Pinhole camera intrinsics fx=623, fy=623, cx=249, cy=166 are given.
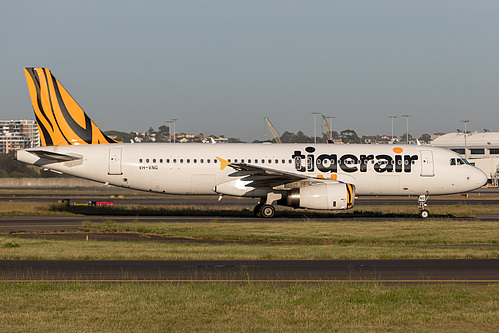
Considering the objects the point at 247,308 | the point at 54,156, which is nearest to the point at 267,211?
the point at 54,156

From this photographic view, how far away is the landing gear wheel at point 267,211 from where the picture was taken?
1399 inches

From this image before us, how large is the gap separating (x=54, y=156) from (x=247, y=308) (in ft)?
85.3

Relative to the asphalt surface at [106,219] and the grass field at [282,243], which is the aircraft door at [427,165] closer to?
the asphalt surface at [106,219]

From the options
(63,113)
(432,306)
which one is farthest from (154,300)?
(63,113)

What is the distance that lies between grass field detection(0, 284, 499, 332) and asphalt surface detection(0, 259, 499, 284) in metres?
1.25

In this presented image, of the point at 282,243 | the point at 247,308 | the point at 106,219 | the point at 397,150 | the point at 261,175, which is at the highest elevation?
the point at 397,150

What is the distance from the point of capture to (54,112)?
3666 cm

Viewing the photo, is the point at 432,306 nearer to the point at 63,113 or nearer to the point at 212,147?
the point at 212,147

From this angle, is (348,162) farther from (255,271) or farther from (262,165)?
(255,271)

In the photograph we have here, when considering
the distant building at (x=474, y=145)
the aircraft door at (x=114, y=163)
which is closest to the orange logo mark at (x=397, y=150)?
the aircraft door at (x=114, y=163)

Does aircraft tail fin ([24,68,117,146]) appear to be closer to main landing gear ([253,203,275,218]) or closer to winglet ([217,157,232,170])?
winglet ([217,157,232,170])

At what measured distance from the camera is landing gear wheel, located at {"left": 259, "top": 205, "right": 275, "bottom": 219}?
1399 inches

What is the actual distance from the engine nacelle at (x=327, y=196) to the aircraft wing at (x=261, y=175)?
2.74 ft

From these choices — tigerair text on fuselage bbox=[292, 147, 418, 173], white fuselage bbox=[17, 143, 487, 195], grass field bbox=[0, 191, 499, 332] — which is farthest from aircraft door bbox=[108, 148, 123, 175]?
grass field bbox=[0, 191, 499, 332]
